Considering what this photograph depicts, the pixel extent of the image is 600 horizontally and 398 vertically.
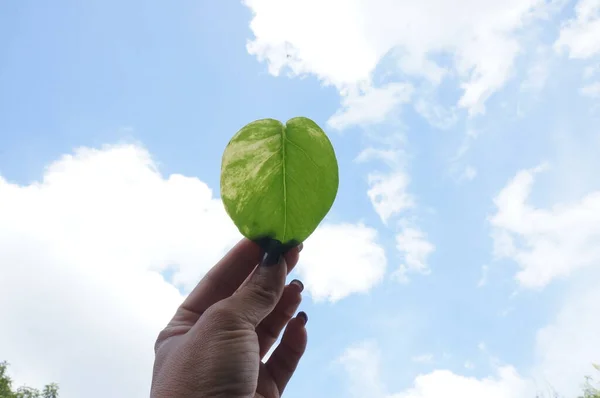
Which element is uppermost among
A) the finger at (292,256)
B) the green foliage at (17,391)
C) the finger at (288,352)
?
the green foliage at (17,391)

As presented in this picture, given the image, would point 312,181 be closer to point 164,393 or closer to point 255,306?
point 255,306

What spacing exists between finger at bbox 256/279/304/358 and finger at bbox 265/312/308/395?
0.05 metres

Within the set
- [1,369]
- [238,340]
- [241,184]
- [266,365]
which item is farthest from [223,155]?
[1,369]

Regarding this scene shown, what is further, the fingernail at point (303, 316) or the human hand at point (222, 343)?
the fingernail at point (303, 316)

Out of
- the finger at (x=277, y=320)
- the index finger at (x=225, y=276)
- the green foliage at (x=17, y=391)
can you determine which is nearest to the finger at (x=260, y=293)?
the index finger at (x=225, y=276)

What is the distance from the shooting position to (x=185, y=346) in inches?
81.8

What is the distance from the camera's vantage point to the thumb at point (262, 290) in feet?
6.91

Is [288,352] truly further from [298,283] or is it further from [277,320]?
[298,283]

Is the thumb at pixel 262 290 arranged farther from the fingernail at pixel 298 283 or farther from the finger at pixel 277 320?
the finger at pixel 277 320

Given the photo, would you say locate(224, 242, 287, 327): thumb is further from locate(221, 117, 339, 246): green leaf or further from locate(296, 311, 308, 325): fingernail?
locate(296, 311, 308, 325): fingernail

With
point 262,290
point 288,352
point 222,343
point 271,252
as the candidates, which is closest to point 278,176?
point 271,252

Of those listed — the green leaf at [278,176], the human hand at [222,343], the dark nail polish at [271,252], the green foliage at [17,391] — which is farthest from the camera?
the green foliage at [17,391]

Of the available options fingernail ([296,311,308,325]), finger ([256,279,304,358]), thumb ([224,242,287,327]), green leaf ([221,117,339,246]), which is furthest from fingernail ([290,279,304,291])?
green leaf ([221,117,339,246])

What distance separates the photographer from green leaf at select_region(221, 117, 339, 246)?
6.81ft
